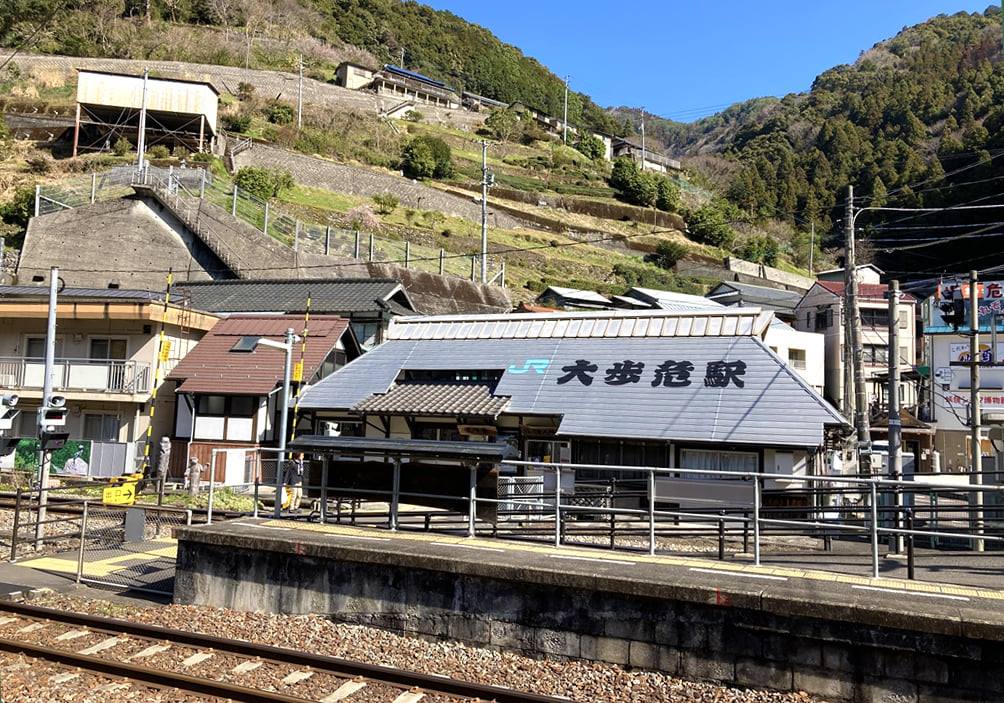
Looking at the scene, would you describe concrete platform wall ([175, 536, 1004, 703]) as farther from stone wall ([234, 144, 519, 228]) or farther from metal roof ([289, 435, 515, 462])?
stone wall ([234, 144, 519, 228])

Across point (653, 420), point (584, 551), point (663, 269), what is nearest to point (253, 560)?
point (584, 551)

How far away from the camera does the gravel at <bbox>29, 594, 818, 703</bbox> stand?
7629 millimetres

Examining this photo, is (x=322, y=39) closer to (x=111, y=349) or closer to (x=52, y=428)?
(x=111, y=349)

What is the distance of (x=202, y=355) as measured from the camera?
82.1 ft

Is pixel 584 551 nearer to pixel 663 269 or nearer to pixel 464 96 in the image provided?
pixel 663 269

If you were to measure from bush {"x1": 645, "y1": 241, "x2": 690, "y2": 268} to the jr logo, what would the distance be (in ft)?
143

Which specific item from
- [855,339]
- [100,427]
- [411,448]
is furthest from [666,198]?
[411,448]

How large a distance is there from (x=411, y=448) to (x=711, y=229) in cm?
6378

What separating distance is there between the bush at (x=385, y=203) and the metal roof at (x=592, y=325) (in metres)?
32.9

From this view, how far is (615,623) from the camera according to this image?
8234 mm

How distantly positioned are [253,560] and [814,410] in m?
11.1

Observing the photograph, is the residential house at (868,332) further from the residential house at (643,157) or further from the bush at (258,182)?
the residential house at (643,157)

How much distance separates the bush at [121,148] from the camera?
47875 millimetres

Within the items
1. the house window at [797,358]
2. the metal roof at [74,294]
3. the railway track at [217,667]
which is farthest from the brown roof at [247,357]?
the house window at [797,358]
